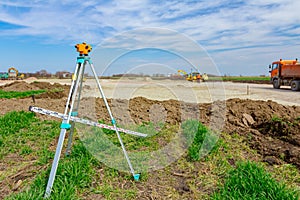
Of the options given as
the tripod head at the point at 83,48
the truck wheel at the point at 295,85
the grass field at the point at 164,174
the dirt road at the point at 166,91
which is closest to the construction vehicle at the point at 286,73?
the truck wheel at the point at 295,85

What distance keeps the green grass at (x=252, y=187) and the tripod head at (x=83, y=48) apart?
7.31 feet

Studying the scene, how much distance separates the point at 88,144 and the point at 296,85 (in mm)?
19768

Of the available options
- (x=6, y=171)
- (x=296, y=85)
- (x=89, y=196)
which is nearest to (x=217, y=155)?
(x=89, y=196)

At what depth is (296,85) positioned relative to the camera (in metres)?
19.4

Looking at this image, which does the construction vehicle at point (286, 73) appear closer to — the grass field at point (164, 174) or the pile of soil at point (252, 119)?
the pile of soil at point (252, 119)

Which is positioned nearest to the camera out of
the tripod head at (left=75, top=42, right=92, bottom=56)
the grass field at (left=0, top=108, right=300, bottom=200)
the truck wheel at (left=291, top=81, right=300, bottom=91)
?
the grass field at (left=0, top=108, right=300, bottom=200)

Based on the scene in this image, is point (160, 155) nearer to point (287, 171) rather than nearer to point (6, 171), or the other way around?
point (287, 171)

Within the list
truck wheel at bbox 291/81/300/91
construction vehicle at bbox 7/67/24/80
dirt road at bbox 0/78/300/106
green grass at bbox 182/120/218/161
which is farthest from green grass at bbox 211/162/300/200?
construction vehicle at bbox 7/67/24/80

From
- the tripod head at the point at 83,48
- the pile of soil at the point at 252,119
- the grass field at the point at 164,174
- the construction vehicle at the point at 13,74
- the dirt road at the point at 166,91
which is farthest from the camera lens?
the construction vehicle at the point at 13,74

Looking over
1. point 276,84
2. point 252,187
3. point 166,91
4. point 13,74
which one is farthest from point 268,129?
point 13,74

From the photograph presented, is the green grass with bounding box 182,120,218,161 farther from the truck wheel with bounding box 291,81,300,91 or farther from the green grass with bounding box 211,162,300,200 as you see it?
the truck wheel with bounding box 291,81,300,91

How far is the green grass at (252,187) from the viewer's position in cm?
270

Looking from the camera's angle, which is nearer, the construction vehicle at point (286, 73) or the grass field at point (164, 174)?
the grass field at point (164, 174)

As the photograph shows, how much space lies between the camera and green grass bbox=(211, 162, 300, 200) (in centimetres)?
270
